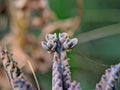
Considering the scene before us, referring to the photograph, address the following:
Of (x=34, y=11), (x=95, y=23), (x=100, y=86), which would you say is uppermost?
(x=100, y=86)

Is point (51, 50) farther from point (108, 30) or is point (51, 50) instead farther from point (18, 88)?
point (108, 30)

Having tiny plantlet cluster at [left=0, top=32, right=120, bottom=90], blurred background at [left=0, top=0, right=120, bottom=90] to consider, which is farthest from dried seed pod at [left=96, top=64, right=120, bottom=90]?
blurred background at [left=0, top=0, right=120, bottom=90]

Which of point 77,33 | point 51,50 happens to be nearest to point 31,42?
point 77,33

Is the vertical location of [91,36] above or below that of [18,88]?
below

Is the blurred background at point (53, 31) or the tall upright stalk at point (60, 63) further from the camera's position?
the blurred background at point (53, 31)

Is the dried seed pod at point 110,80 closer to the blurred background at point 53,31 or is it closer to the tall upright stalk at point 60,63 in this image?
the tall upright stalk at point 60,63

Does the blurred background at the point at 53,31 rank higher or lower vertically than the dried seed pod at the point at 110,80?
lower

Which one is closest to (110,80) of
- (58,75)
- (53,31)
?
(58,75)

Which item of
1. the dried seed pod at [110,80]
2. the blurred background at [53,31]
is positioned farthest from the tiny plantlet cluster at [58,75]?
the blurred background at [53,31]
